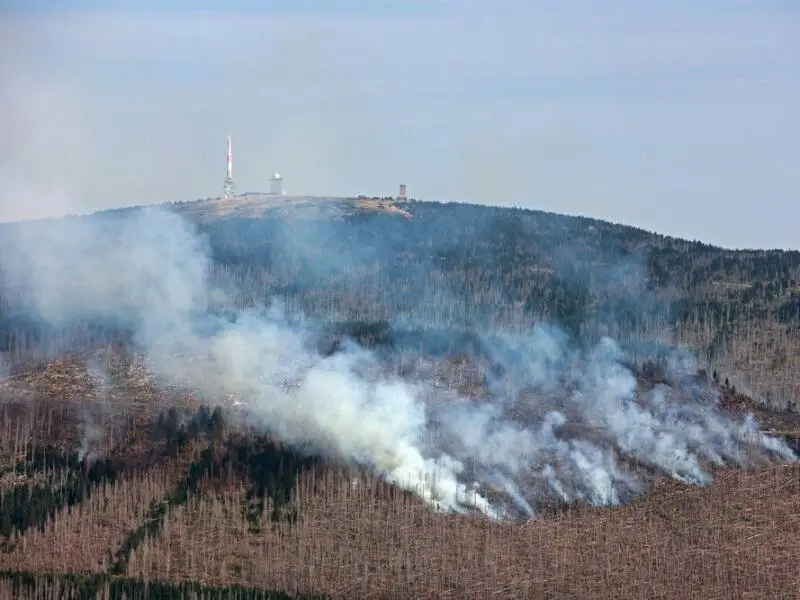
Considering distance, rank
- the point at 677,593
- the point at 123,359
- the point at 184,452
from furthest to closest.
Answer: the point at 123,359 < the point at 184,452 < the point at 677,593

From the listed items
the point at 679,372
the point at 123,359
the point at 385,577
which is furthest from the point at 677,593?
the point at 123,359

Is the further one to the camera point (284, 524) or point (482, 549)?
point (284, 524)

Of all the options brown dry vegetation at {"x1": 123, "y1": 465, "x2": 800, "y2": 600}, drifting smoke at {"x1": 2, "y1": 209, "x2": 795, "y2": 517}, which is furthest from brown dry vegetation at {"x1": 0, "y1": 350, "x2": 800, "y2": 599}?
drifting smoke at {"x1": 2, "y1": 209, "x2": 795, "y2": 517}

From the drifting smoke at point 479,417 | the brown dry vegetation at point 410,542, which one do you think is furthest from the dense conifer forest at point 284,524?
the drifting smoke at point 479,417

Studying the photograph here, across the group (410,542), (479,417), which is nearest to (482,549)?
(410,542)

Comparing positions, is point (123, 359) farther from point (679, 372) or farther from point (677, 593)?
point (677, 593)

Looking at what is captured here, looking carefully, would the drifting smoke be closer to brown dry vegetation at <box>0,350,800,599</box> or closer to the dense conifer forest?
the dense conifer forest

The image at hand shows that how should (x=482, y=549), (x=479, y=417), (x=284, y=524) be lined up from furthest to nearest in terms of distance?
(x=479, y=417), (x=284, y=524), (x=482, y=549)

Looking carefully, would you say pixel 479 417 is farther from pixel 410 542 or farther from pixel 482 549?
pixel 410 542
